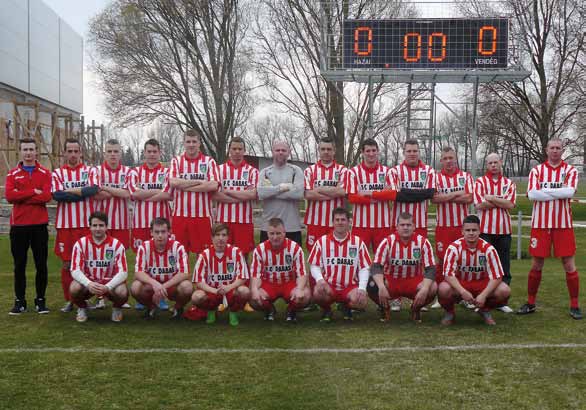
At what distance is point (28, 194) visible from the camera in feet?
20.7

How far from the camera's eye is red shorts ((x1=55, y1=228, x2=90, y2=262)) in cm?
672

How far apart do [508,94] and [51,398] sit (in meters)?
22.7

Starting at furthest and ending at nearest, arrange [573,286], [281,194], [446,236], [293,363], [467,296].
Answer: [446,236] → [281,194] → [573,286] → [467,296] → [293,363]

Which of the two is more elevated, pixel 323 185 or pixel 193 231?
pixel 323 185

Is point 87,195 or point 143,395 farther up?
point 87,195

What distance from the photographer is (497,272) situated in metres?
Answer: 6.00

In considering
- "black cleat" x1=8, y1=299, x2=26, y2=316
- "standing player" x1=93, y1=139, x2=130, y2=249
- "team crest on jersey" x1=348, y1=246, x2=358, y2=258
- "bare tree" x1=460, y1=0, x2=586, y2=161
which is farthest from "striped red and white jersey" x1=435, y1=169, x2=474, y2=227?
"bare tree" x1=460, y1=0, x2=586, y2=161

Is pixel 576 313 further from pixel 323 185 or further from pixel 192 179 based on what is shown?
pixel 192 179

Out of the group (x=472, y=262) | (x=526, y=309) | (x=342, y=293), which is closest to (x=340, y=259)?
(x=342, y=293)

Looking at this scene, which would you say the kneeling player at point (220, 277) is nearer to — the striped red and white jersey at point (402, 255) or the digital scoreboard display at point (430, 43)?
the striped red and white jersey at point (402, 255)

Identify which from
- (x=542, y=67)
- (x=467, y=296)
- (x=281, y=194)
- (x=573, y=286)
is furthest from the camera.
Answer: (x=542, y=67)

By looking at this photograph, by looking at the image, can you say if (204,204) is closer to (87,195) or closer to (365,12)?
(87,195)

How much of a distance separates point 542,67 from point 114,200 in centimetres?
1930

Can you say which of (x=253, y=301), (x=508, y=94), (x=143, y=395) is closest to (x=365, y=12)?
(x=508, y=94)
